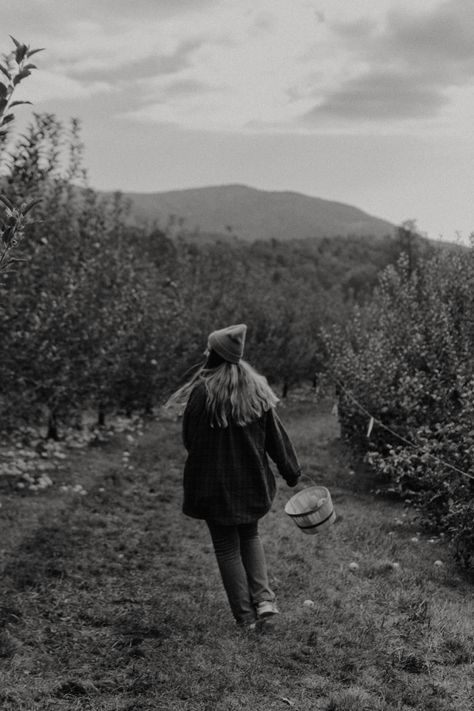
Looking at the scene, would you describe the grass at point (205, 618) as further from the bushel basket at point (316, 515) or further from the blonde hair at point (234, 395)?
the blonde hair at point (234, 395)

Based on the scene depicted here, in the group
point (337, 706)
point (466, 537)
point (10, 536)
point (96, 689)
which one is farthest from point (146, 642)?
point (466, 537)

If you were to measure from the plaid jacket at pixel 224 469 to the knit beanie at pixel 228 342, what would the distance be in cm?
31

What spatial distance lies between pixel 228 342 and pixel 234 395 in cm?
38

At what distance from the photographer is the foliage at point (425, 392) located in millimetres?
6754

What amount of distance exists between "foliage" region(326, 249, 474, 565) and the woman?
212 cm

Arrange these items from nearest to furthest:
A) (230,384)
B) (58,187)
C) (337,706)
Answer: (337,706)
(230,384)
(58,187)

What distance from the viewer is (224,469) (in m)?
4.93

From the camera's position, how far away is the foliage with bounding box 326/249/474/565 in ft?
22.2

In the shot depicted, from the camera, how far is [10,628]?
4863 millimetres

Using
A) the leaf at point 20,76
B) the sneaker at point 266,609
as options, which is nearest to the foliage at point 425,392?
the sneaker at point 266,609

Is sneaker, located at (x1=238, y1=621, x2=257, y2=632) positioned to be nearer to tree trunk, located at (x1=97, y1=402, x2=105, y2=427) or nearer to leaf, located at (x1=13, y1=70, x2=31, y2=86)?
leaf, located at (x1=13, y1=70, x2=31, y2=86)

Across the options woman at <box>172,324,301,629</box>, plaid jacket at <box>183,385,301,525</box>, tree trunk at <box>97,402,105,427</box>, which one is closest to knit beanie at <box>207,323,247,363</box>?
woman at <box>172,324,301,629</box>

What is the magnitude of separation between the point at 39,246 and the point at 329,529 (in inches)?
212

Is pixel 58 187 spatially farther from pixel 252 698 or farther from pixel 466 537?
pixel 252 698
